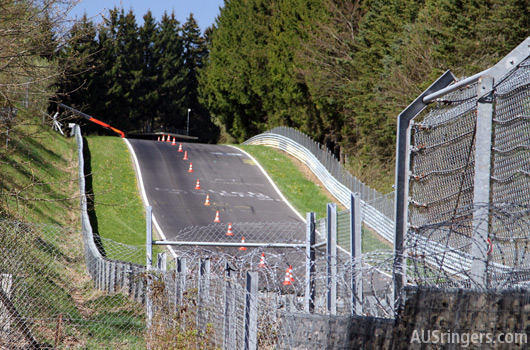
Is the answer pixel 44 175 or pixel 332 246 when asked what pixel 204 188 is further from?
pixel 332 246

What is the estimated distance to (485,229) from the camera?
15.6 ft

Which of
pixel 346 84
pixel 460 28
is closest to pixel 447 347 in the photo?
pixel 460 28

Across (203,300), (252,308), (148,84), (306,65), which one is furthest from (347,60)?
(148,84)

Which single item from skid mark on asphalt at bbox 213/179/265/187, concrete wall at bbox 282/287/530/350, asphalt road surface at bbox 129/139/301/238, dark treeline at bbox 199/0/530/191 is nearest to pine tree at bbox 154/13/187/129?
dark treeline at bbox 199/0/530/191

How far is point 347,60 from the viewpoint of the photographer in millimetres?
37500

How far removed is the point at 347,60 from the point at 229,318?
33.3 meters

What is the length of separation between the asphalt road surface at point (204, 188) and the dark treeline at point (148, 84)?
81.0 feet

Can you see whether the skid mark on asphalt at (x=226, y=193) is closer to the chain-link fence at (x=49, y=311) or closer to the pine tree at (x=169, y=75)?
the chain-link fence at (x=49, y=311)

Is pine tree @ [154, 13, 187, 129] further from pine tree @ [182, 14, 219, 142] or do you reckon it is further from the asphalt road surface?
the asphalt road surface

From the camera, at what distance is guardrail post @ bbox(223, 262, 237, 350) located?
215 inches

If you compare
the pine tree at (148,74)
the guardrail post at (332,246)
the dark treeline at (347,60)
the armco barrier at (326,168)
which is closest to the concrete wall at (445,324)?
the guardrail post at (332,246)

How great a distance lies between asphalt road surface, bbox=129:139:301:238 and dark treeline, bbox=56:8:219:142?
2468cm

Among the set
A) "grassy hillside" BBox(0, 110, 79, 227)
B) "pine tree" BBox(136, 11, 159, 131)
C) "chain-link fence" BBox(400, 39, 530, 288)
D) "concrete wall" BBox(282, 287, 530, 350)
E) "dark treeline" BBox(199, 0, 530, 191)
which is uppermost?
"pine tree" BBox(136, 11, 159, 131)

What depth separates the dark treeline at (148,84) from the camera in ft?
206
